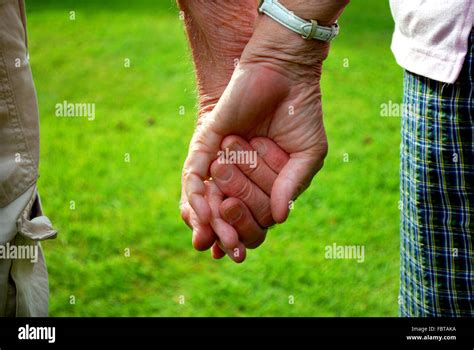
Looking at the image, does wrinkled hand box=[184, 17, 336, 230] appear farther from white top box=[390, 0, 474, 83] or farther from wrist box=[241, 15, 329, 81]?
white top box=[390, 0, 474, 83]

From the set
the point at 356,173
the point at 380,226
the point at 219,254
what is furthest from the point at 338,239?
the point at 219,254

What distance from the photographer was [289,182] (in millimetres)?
2424

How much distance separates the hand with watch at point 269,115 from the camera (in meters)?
2.37

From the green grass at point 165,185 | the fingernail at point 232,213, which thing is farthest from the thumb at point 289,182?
the green grass at point 165,185

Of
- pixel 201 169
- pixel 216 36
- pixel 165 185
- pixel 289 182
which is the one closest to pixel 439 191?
pixel 289 182

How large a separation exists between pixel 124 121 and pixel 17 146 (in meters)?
5.01

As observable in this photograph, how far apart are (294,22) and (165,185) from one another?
3.90m

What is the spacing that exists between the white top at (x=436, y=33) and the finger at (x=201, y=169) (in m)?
0.60

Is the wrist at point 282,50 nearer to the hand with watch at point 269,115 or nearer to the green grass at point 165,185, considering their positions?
the hand with watch at point 269,115

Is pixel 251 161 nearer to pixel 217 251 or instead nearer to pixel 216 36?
pixel 217 251

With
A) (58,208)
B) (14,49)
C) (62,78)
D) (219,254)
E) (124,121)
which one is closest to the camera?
(14,49)

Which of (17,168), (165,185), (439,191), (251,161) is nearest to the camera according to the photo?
(17,168)
